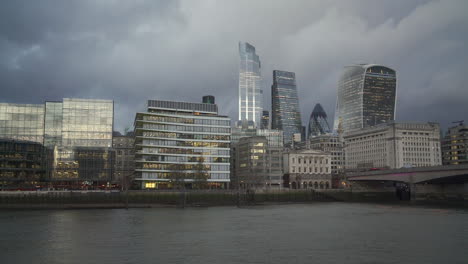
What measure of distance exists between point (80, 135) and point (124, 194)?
Result: 4248 cm

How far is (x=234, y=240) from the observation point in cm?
5238

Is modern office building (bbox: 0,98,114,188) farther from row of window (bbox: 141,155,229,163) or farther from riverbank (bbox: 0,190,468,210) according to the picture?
riverbank (bbox: 0,190,468,210)

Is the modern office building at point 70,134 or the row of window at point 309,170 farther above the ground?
the modern office building at point 70,134

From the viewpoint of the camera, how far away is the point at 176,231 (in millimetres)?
60188

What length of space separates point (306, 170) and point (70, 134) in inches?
3857

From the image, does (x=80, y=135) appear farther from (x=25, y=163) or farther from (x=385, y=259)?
(x=385, y=259)

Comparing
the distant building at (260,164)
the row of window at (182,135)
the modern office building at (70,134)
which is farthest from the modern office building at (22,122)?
the distant building at (260,164)

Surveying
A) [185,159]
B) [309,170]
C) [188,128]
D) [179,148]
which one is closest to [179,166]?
[185,159]

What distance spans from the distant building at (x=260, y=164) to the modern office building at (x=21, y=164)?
74.2 meters

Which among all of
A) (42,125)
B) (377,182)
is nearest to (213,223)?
(42,125)

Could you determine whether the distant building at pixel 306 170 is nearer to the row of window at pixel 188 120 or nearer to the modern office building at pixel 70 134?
the row of window at pixel 188 120

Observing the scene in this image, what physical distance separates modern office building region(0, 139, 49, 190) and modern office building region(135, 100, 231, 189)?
107 feet

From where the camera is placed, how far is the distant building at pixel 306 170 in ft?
613

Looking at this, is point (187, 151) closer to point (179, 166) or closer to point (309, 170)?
point (179, 166)
